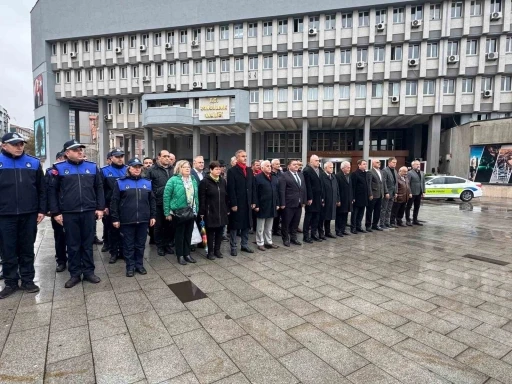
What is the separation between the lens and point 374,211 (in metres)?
8.59

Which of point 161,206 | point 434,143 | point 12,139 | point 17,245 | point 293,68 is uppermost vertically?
point 293,68

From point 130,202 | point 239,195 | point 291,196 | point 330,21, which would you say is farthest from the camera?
point 330,21

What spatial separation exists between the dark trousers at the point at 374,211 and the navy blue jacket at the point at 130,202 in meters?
6.04

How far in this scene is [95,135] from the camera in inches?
2921

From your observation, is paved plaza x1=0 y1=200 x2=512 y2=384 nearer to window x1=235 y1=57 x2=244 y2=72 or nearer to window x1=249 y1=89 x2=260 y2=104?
window x1=249 y1=89 x2=260 y2=104

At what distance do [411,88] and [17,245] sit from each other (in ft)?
104

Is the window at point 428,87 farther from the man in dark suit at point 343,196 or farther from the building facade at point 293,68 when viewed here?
the man in dark suit at point 343,196

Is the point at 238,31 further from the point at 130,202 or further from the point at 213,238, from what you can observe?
the point at 130,202

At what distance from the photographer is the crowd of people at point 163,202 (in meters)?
4.05

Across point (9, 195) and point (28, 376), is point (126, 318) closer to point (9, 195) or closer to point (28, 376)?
point (28, 376)

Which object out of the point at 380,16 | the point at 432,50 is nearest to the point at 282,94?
the point at 380,16

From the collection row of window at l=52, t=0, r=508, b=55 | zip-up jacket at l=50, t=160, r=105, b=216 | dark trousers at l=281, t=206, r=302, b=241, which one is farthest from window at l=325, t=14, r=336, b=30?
zip-up jacket at l=50, t=160, r=105, b=216

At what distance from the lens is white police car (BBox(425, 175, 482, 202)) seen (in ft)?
55.4

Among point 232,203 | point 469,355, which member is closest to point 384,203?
point 232,203
